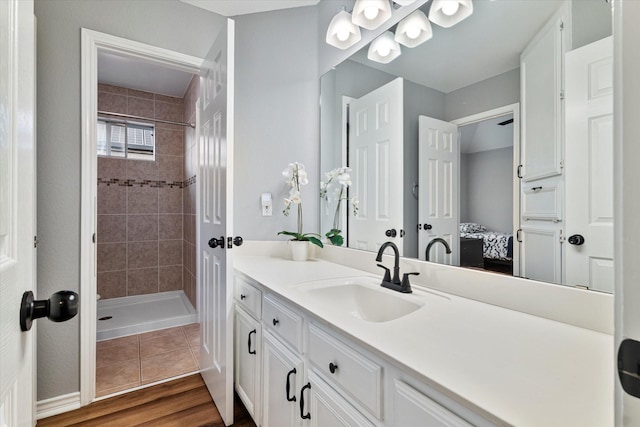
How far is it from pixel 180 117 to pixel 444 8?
334 centimetres

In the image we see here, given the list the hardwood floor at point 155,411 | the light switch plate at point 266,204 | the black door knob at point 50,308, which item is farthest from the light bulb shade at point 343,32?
the hardwood floor at point 155,411

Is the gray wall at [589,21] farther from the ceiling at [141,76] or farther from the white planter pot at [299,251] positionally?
the ceiling at [141,76]

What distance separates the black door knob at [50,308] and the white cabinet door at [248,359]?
1.00m

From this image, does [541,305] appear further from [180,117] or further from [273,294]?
[180,117]

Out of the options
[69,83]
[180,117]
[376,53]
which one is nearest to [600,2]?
[376,53]

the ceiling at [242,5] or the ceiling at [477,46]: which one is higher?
the ceiling at [242,5]

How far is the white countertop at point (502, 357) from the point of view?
1.67ft

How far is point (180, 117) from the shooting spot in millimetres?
3754

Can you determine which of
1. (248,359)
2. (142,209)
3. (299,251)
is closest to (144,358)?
(248,359)

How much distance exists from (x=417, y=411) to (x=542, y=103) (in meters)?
1.00

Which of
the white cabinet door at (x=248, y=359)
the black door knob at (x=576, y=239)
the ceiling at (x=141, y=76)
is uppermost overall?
the ceiling at (x=141, y=76)

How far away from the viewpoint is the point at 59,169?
1.69 meters

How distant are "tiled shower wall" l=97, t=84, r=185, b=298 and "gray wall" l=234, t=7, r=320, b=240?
2.03 meters

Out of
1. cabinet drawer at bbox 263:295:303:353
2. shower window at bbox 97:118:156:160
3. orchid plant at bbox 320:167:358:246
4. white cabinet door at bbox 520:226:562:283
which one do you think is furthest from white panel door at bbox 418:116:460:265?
shower window at bbox 97:118:156:160
